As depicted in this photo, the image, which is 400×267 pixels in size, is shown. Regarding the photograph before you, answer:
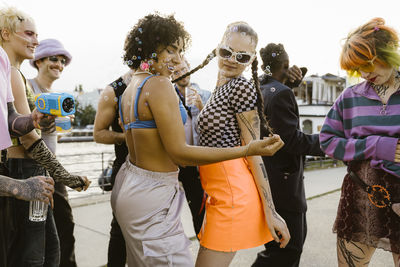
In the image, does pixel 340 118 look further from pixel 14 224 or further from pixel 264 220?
pixel 14 224

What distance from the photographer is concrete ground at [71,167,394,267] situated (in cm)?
381

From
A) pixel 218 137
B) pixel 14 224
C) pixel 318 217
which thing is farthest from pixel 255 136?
pixel 318 217

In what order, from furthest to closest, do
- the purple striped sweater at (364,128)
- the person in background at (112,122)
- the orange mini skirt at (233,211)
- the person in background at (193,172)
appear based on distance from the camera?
the person in background at (193,172) < the person in background at (112,122) < the purple striped sweater at (364,128) < the orange mini skirt at (233,211)

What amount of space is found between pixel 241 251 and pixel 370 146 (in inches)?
99.0

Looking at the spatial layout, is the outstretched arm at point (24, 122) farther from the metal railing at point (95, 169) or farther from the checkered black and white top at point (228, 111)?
the metal railing at point (95, 169)

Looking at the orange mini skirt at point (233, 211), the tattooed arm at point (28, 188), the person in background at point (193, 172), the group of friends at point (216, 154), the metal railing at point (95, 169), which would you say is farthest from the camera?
the metal railing at point (95, 169)

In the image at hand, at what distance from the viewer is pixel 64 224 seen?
2.90 metres

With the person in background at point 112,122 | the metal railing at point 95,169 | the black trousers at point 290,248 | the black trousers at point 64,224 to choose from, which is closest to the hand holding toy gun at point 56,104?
the person in background at point 112,122

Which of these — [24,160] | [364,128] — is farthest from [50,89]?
[364,128]

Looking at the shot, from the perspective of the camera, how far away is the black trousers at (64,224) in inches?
112

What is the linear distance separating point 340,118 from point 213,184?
3.39ft

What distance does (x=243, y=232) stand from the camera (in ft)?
6.32

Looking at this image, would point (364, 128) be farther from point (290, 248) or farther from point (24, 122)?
point (24, 122)

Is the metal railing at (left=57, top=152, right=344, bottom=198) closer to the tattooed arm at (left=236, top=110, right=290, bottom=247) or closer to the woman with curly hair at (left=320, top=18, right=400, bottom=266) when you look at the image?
the tattooed arm at (left=236, top=110, right=290, bottom=247)
